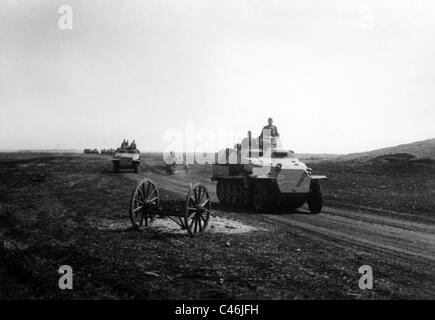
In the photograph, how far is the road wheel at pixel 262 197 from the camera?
15.4m

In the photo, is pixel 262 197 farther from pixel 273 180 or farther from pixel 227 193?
pixel 227 193

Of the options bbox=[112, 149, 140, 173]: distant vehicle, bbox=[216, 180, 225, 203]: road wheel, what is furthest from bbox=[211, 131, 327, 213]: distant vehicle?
bbox=[112, 149, 140, 173]: distant vehicle

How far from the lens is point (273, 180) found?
15.2m

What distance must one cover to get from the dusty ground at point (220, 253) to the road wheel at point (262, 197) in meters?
0.50

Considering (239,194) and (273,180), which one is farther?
(239,194)

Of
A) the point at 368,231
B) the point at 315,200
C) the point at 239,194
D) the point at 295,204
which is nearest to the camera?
the point at 368,231

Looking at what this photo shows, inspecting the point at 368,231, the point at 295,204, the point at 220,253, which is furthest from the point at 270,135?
the point at 220,253

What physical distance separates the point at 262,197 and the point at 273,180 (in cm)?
77

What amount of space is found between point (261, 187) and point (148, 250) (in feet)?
23.9

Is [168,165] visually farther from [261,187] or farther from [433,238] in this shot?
[433,238]

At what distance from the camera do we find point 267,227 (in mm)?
12289

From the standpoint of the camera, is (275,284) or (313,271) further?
(313,271)

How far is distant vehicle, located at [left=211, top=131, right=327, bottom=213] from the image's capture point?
1526cm
